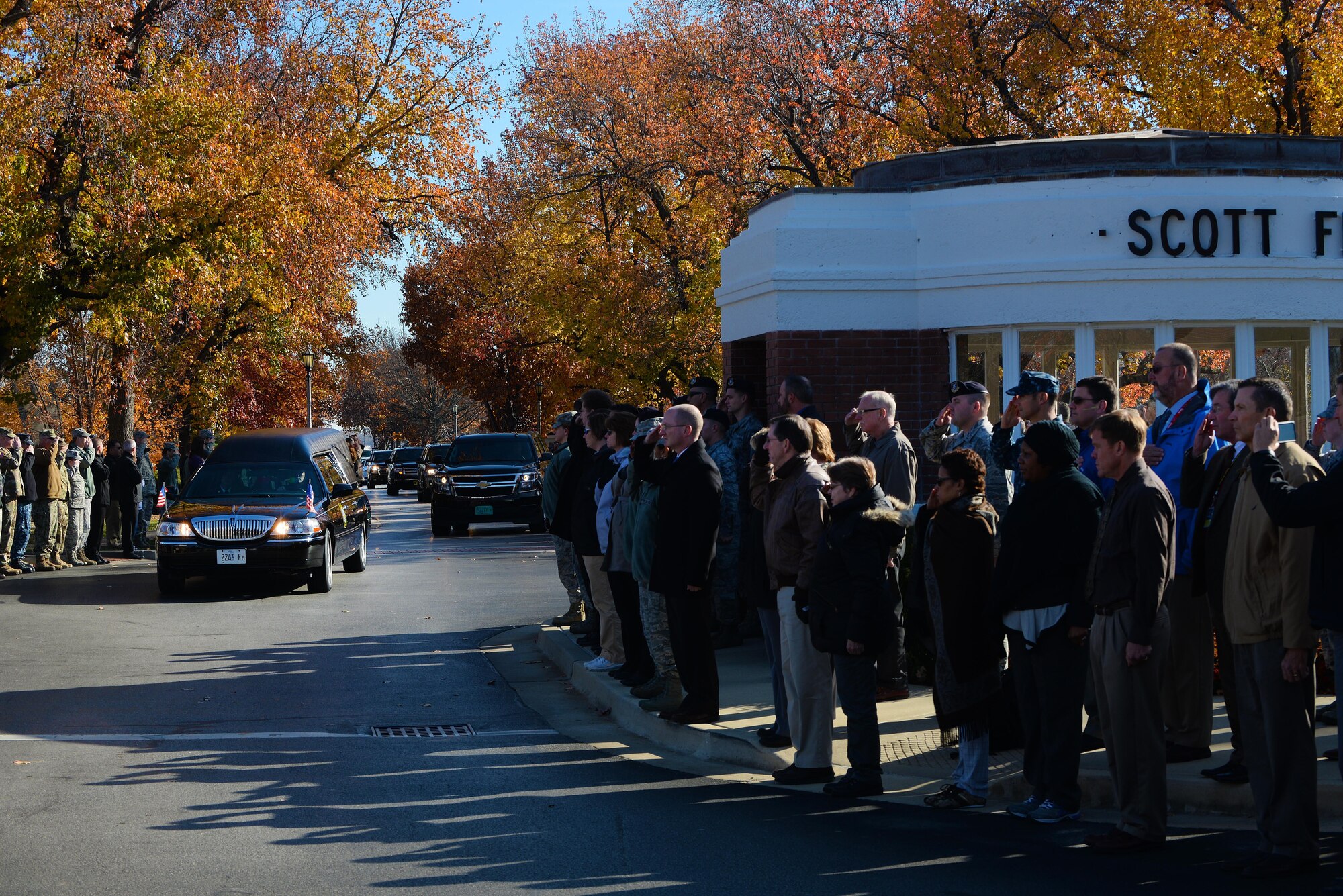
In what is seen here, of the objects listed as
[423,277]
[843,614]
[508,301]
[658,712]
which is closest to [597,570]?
[658,712]

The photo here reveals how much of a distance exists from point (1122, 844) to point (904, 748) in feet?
6.80

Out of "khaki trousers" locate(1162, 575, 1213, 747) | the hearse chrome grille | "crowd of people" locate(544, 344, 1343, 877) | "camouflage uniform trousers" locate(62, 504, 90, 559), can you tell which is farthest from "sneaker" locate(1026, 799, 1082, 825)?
"camouflage uniform trousers" locate(62, 504, 90, 559)

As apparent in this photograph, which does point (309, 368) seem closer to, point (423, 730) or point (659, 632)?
point (423, 730)

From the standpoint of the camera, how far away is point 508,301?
4691 centimetres

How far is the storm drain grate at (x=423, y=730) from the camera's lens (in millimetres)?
9141

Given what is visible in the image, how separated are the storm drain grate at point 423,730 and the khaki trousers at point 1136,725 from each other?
4338 mm

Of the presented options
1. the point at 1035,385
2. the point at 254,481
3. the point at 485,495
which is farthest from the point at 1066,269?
the point at 485,495

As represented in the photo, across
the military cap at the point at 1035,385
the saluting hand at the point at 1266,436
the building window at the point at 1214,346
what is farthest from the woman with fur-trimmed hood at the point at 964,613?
the building window at the point at 1214,346

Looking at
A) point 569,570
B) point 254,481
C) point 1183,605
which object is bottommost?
point 569,570

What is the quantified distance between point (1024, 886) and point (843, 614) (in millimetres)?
1735

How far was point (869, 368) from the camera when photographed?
42.4ft

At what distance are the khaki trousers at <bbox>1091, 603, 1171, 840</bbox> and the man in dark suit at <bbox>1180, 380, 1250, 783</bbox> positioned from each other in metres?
0.33

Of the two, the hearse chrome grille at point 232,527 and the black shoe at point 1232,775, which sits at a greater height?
the hearse chrome grille at point 232,527

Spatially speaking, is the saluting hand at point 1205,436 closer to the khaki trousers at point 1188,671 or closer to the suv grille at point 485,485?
the khaki trousers at point 1188,671
